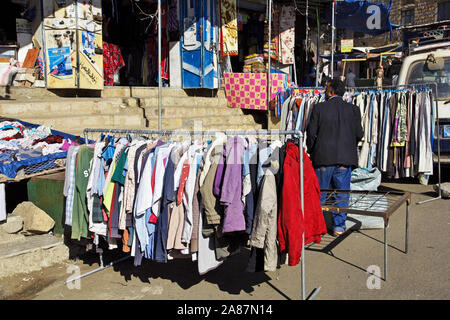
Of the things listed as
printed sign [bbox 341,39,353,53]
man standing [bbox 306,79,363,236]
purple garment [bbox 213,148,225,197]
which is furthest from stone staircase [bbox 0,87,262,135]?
printed sign [bbox 341,39,353,53]

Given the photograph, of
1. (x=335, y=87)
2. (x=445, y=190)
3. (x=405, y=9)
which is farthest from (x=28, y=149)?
(x=405, y=9)

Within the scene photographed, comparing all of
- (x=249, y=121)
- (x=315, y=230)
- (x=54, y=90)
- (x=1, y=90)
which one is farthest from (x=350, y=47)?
(x=315, y=230)

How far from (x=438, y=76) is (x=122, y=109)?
6401 millimetres

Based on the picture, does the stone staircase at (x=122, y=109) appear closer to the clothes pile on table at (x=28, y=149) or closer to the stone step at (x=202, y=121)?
the stone step at (x=202, y=121)

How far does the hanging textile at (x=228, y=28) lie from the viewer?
11.3 m

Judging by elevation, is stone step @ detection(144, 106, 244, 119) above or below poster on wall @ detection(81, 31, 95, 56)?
below

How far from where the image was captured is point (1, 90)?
301 inches

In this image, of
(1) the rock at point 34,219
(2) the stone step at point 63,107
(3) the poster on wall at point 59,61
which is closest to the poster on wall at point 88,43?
(3) the poster on wall at point 59,61

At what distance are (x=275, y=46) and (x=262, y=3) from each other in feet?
6.43

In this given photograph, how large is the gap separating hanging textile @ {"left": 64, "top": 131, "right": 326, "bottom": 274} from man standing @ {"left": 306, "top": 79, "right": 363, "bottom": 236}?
1620 mm

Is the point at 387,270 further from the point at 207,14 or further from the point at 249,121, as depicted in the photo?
the point at 207,14

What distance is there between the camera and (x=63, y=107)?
7.94 metres

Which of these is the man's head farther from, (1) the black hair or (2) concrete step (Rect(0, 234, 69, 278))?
(2) concrete step (Rect(0, 234, 69, 278))

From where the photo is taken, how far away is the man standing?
206 inches
